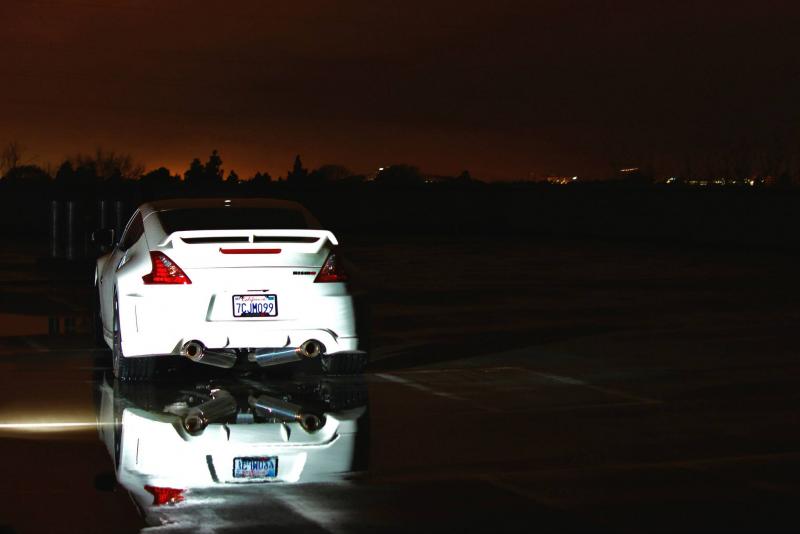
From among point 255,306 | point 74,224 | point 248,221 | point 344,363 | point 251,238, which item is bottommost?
point 344,363

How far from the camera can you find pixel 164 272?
11.6m

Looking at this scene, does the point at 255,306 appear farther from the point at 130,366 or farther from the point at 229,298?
the point at 130,366

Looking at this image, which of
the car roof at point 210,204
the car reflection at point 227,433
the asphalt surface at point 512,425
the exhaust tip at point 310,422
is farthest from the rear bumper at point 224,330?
the exhaust tip at point 310,422

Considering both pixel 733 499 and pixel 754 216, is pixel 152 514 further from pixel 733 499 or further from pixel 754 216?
pixel 754 216

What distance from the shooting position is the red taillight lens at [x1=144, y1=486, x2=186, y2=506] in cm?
727

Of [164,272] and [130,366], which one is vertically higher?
[164,272]

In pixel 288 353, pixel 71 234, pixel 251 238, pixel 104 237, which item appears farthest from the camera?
pixel 71 234

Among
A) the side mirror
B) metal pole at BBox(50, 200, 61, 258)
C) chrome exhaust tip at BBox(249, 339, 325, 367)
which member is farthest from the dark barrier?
chrome exhaust tip at BBox(249, 339, 325, 367)

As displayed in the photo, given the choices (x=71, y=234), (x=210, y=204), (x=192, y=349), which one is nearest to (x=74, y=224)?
(x=71, y=234)

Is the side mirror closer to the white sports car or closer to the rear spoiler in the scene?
the white sports car

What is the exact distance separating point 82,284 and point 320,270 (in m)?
13.4

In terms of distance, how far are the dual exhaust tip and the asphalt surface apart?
722 mm

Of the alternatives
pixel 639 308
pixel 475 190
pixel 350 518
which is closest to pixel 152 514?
pixel 350 518

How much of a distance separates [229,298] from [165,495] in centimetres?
417
